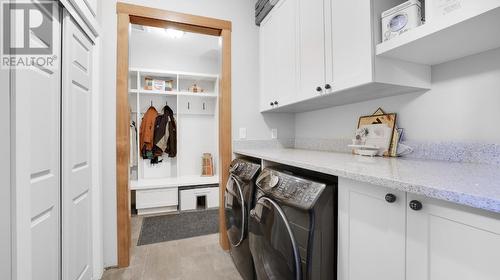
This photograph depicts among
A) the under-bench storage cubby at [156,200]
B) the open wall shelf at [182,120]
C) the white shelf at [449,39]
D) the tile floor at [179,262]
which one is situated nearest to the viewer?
the white shelf at [449,39]

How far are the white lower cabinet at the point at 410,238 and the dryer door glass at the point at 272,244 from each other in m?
0.20

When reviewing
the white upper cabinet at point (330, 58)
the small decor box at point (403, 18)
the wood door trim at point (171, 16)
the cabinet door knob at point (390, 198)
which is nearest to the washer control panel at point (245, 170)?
the white upper cabinet at point (330, 58)

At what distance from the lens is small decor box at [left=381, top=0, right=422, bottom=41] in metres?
0.98

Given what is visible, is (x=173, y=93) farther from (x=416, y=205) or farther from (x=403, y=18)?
(x=416, y=205)

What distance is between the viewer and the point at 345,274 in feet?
2.81

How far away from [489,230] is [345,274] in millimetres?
514

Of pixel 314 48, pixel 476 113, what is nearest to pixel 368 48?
pixel 314 48

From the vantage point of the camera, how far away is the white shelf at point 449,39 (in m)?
0.75

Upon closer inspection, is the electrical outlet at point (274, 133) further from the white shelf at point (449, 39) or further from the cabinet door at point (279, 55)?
the white shelf at point (449, 39)

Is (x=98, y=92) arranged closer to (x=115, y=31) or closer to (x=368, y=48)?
(x=115, y=31)

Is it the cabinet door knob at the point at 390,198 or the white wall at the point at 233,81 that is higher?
the white wall at the point at 233,81

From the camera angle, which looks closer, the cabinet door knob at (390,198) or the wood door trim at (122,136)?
the cabinet door knob at (390,198)

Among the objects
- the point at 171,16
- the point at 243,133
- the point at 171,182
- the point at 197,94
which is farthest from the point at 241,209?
the point at 197,94

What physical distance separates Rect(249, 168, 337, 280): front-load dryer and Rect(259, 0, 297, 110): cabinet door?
37.4 inches
